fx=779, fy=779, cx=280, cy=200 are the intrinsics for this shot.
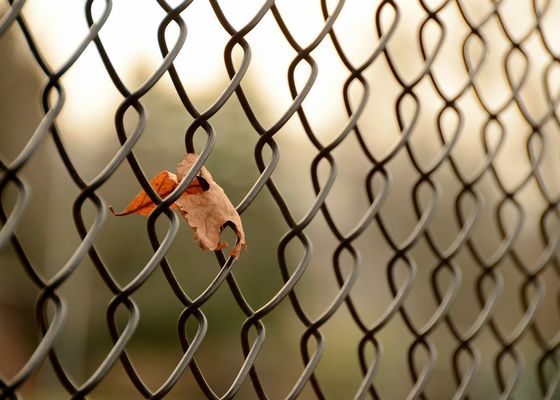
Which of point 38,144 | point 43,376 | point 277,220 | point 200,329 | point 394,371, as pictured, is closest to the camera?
point 38,144

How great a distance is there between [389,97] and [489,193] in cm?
130

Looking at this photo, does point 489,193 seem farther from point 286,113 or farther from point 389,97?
point 286,113

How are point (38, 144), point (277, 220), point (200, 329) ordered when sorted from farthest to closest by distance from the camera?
point (277, 220)
point (200, 329)
point (38, 144)

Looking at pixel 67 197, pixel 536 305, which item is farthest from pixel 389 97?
pixel 67 197

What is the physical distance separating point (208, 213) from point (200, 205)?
0.01m

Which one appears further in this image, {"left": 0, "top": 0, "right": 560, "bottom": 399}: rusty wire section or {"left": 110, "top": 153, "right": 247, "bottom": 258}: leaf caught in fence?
{"left": 110, "top": 153, "right": 247, "bottom": 258}: leaf caught in fence

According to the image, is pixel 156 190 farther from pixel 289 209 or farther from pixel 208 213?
pixel 289 209

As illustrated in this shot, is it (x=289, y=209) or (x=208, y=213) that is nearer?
(x=208, y=213)

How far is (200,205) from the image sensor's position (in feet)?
2.51

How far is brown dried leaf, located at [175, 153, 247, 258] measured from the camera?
0.74 metres

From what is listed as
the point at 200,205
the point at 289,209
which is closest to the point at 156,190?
the point at 200,205

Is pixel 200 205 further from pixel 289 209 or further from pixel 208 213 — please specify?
pixel 289 209

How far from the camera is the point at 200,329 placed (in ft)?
2.51

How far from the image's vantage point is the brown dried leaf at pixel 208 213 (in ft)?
2.44
